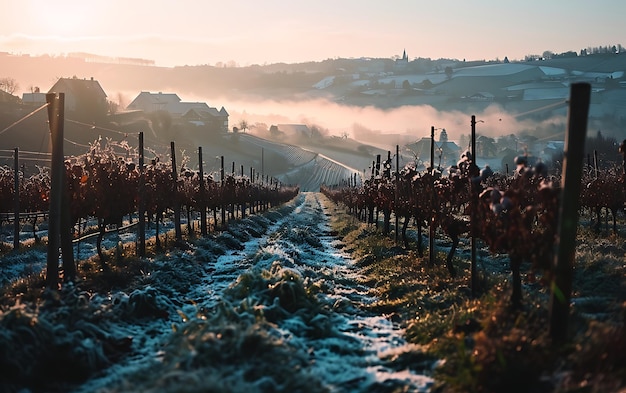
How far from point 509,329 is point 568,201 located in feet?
6.77

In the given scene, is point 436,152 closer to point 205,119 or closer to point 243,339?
point 205,119

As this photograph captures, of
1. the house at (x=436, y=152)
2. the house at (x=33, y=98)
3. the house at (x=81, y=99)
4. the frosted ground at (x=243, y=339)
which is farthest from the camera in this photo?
the house at (x=436, y=152)

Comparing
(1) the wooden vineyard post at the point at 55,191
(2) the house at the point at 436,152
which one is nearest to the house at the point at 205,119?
(2) the house at the point at 436,152

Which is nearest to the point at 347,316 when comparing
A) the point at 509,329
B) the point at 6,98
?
the point at 509,329

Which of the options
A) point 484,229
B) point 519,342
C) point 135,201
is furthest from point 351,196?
point 519,342

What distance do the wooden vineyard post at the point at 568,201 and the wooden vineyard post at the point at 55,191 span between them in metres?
10.6

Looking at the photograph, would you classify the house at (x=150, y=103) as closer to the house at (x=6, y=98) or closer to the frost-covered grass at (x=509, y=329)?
the house at (x=6, y=98)

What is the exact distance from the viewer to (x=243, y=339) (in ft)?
29.9

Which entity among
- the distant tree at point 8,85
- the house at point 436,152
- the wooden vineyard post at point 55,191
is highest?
the distant tree at point 8,85

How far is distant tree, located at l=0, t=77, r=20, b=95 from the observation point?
14460cm

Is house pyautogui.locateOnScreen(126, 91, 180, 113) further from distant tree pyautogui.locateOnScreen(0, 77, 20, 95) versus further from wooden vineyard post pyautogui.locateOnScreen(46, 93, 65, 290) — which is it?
wooden vineyard post pyautogui.locateOnScreen(46, 93, 65, 290)

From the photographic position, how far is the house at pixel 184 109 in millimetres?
150375

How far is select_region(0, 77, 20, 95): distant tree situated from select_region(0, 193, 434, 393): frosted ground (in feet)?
478

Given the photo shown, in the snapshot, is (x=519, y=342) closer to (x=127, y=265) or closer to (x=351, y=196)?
(x=127, y=265)
